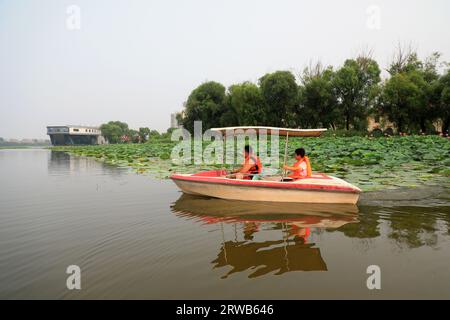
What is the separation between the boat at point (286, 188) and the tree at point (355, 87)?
2776 centimetres

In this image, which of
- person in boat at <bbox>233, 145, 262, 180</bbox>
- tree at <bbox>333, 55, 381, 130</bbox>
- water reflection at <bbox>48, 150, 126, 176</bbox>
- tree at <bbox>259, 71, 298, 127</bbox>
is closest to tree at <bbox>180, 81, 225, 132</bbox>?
tree at <bbox>259, 71, 298, 127</bbox>

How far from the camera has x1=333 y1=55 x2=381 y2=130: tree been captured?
105ft

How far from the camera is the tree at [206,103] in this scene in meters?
42.6

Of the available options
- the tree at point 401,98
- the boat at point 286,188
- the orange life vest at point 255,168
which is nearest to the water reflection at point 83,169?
the boat at point 286,188

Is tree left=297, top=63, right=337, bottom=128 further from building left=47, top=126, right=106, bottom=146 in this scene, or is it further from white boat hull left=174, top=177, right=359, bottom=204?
building left=47, top=126, right=106, bottom=146

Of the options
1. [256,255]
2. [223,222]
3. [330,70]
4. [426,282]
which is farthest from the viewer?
[330,70]

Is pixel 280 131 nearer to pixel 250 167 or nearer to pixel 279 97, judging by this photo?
→ pixel 250 167

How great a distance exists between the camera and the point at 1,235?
5.30 meters

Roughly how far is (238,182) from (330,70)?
31105 millimetres

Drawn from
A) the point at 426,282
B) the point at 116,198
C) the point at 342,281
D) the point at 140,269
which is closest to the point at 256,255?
the point at 342,281

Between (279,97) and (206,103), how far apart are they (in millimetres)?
10997

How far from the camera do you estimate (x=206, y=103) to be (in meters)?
42.3
